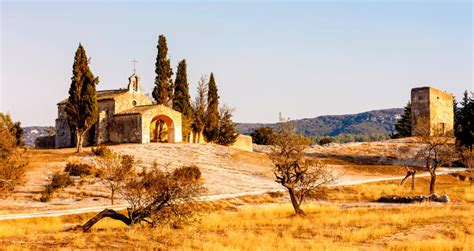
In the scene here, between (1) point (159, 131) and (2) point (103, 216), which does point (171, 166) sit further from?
(2) point (103, 216)

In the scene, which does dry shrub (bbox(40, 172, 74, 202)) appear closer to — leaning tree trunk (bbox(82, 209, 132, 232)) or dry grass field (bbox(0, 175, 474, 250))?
dry grass field (bbox(0, 175, 474, 250))

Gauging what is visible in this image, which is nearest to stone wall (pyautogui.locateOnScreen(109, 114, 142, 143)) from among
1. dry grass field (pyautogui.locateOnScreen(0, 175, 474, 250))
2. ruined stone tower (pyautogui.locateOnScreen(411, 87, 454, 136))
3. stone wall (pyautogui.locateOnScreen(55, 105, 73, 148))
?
stone wall (pyautogui.locateOnScreen(55, 105, 73, 148))

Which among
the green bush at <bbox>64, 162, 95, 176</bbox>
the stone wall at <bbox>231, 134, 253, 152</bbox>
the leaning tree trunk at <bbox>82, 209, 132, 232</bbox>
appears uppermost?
the stone wall at <bbox>231, 134, 253, 152</bbox>

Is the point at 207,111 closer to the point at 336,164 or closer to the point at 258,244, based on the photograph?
the point at 336,164

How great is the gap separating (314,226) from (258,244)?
6.13 m

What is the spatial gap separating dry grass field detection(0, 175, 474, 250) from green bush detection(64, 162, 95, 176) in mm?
11901

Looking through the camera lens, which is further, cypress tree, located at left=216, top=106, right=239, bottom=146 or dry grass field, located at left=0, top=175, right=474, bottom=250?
cypress tree, located at left=216, top=106, right=239, bottom=146

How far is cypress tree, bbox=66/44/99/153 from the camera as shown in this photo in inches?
2050

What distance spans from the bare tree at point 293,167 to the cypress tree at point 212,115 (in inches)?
1186

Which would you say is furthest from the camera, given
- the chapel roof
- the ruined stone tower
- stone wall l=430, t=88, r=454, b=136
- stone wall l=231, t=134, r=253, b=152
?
stone wall l=430, t=88, r=454, b=136

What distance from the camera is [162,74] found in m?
61.1

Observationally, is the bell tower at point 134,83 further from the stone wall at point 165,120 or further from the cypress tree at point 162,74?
the stone wall at point 165,120

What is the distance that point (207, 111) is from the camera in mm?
66875

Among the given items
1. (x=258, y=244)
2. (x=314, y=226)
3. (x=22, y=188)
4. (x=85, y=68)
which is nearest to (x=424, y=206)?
(x=314, y=226)
